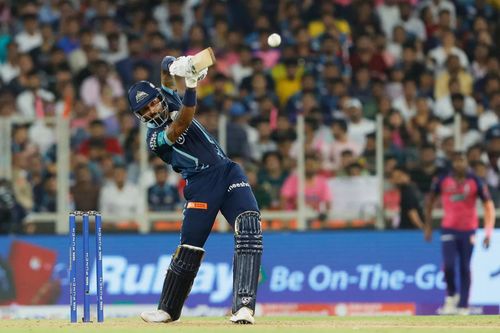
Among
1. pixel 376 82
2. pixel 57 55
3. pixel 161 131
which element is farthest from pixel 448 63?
pixel 161 131

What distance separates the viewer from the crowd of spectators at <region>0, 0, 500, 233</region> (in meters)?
16.6

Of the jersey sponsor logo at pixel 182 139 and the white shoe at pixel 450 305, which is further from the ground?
the jersey sponsor logo at pixel 182 139

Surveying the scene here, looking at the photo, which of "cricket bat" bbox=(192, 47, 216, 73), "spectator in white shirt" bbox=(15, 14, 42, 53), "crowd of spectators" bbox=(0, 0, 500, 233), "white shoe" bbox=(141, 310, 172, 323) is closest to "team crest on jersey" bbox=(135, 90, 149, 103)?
"cricket bat" bbox=(192, 47, 216, 73)

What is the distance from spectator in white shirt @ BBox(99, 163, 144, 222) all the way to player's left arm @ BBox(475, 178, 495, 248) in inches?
155

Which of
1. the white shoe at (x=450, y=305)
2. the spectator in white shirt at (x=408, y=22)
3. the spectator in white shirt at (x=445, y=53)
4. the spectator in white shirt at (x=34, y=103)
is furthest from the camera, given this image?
the spectator in white shirt at (x=408, y=22)

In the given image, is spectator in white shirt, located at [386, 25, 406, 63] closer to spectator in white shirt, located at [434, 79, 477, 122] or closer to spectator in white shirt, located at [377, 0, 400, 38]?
spectator in white shirt, located at [377, 0, 400, 38]

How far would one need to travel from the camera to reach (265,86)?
59.9 ft

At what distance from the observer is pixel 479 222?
666 inches

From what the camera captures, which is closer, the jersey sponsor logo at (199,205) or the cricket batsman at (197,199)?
the cricket batsman at (197,199)

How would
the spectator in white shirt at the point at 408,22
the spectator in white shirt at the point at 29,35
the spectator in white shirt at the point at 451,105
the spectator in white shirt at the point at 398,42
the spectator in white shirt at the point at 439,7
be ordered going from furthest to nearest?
the spectator in white shirt at the point at 439,7 < the spectator in white shirt at the point at 408,22 < the spectator in white shirt at the point at 398,42 < the spectator in white shirt at the point at 29,35 < the spectator in white shirt at the point at 451,105

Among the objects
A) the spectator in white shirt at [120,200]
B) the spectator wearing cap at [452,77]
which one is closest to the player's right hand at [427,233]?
the spectator wearing cap at [452,77]

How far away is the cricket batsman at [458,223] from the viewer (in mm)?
16391

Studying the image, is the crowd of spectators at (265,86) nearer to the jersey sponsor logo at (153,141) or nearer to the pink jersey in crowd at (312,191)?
the pink jersey in crowd at (312,191)

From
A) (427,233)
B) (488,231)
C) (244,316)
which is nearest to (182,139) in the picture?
(244,316)
